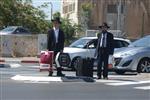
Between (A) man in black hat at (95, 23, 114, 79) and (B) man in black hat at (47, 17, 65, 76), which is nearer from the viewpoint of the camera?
(B) man in black hat at (47, 17, 65, 76)

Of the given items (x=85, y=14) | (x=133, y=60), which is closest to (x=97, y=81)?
(x=133, y=60)

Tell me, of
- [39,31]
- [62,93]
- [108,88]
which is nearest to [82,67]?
[108,88]

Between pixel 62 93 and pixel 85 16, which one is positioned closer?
pixel 62 93

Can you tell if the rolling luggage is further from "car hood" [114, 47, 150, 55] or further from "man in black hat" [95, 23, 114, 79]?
"car hood" [114, 47, 150, 55]

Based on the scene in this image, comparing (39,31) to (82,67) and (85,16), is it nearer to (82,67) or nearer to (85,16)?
(82,67)

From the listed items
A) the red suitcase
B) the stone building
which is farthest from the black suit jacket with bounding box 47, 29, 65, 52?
the stone building

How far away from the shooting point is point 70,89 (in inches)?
568

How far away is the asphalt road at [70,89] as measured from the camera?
1278 centimetres

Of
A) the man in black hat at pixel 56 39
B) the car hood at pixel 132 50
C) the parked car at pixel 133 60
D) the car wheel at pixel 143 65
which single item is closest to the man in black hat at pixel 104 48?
the man in black hat at pixel 56 39

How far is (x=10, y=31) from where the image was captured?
43.7 meters

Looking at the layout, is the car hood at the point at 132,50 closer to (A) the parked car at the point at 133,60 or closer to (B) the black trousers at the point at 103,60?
(A) the parked car at the point at 133,60

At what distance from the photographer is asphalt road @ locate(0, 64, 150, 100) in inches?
503

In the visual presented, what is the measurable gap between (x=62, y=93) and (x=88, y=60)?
4439 mm

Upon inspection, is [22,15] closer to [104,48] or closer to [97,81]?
[104,48]
